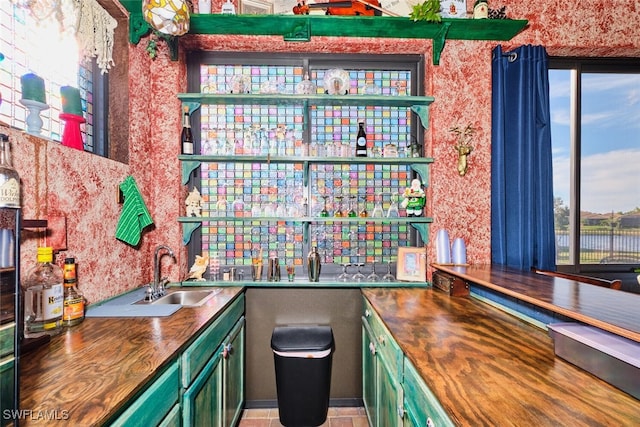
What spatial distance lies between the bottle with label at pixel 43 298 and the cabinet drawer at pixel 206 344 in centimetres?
61

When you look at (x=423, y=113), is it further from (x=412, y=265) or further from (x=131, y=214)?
(x=131, y=214)

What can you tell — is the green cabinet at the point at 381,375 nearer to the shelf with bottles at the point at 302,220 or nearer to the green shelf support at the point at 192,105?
the shelf with bottles at the point at 302,220

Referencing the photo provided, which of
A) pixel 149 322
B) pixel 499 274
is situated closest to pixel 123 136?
pixel 149 322

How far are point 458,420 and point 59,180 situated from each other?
6.32ft

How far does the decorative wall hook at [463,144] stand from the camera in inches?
94.1

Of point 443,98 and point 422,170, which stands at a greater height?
point 443,98

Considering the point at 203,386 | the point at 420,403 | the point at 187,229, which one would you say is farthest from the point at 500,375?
the point at 187,229

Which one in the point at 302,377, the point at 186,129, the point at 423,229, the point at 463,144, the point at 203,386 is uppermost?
the point at 186,129

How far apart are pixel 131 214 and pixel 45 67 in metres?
0.91

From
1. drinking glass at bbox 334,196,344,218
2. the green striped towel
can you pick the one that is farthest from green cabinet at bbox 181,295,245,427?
drinking glass at bbox 334,196,344,218

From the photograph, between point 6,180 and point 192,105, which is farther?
point 192,105

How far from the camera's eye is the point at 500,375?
1.03 m

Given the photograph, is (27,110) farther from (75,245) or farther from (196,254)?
(196,254)

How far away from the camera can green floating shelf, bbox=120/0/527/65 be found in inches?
87.9
